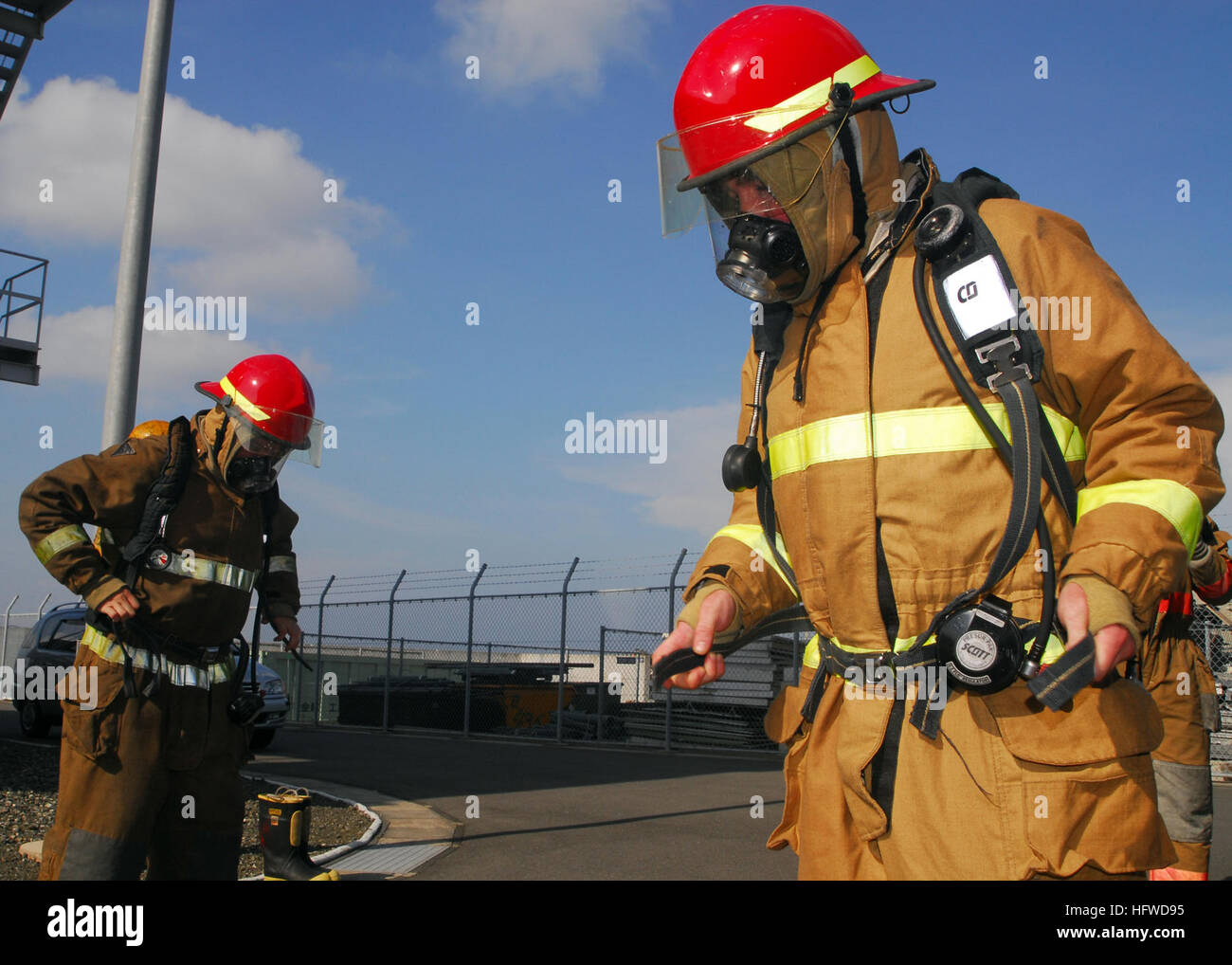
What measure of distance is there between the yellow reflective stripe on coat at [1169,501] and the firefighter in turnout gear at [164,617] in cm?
353

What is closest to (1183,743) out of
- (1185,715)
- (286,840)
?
(1185,715)

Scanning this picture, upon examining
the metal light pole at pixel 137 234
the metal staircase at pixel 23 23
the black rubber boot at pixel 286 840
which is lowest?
the black rubber boot at pixel 286 840

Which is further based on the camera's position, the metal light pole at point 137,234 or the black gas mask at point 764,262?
the metal light pole at point 137,234

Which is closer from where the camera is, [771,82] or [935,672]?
[935,672]

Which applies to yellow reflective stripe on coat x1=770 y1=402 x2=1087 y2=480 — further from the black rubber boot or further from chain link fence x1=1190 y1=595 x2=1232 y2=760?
chain link fence x1=1190 y1=595 x2=1232 y2=760

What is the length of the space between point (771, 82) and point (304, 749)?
1430cm

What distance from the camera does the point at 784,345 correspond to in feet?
8.08

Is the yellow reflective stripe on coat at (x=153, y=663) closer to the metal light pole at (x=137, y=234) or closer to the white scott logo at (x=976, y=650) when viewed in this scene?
the metal light pole at (x=137, y=234)

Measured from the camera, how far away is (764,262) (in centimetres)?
230

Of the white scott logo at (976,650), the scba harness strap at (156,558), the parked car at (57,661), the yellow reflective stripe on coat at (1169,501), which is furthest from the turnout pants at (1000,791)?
the parked car at (57,661)

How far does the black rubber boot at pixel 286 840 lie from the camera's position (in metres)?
4.94
